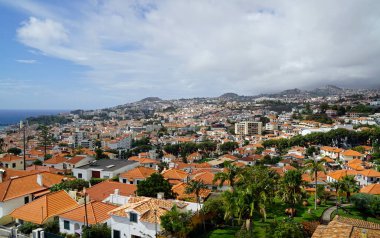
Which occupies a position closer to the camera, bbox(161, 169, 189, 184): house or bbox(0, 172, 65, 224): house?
bbox(0, 172, 65, 224): house

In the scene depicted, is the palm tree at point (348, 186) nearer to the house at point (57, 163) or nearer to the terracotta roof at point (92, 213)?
the terracotta roof at point (92, 213)

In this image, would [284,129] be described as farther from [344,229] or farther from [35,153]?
[344,229]

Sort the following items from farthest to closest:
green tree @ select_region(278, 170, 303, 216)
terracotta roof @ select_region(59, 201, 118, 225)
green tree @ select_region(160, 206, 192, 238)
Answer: green tree @ select_region(278, 170, 303, 216) → terracotta roof @ select_region(59, 201, 118, 225) → green tree @ select_region(160, 206, 192, 238)

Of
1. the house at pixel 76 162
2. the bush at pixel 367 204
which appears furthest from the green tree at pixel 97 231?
the house at pixel 76 162

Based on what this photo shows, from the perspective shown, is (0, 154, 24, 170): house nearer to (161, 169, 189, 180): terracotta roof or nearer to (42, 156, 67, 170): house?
(42, 156, 67, 170): house

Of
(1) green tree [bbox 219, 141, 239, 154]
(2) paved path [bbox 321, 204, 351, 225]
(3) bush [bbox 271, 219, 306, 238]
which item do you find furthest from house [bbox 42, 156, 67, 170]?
(1) green tree [bbox 219, 141, 239, 154]

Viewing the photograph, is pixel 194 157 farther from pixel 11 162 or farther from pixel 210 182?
pixel 210 182

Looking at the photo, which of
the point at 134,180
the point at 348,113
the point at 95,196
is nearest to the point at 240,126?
the point at 348,113
